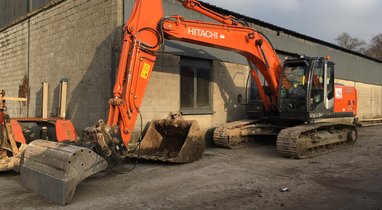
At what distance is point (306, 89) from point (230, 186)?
4.97 metres

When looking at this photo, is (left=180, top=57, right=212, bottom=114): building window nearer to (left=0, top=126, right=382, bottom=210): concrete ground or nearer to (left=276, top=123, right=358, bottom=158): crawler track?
(left=0, top=126, right=382, bottom=210): concrete ground

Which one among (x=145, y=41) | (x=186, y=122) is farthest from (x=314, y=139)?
(x=145, y=41)

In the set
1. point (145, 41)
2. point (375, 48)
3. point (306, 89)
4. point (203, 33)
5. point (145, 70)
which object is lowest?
point (306, 89)

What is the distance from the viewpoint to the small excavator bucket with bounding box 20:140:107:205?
568 centimetres

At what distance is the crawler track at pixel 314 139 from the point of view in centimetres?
963

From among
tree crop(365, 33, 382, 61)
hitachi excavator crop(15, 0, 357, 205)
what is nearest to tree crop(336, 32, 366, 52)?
tree crop(365, 33, 382, 61)

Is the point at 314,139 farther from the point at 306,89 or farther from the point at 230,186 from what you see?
the point at 230,186

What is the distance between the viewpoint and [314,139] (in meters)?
10.3

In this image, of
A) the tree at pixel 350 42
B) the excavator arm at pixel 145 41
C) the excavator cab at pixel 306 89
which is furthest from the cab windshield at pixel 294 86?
the tree at pixel 350 42

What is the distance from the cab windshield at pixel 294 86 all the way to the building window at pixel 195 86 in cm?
→ 277

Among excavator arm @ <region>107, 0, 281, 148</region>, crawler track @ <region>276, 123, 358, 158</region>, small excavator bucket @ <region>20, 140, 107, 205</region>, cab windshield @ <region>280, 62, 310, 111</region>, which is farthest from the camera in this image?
cab windshield @ <region>280, 62, 310, 111</region>

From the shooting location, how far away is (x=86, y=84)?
37.1 ft

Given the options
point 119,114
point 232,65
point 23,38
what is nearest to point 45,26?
point 23,38

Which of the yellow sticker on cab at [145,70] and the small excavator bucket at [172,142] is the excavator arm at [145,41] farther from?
the small excavator bucket at [172,142]
